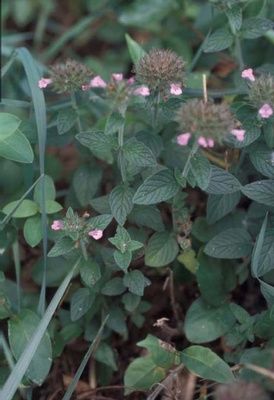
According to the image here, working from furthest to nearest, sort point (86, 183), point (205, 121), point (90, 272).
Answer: point (86, 183) → point (90, 272) → point (205, 121)

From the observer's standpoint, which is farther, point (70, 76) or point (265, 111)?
point (70, 76)

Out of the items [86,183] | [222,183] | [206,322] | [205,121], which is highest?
[205,121]

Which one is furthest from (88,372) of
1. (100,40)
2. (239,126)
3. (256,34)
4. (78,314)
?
(100,40)

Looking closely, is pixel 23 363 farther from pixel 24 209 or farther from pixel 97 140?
pixel 97 140

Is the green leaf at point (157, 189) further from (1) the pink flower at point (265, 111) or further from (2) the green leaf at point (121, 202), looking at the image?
(1) the pink flower at point (265, 111)

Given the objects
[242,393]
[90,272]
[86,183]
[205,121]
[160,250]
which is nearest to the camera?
[242,393]

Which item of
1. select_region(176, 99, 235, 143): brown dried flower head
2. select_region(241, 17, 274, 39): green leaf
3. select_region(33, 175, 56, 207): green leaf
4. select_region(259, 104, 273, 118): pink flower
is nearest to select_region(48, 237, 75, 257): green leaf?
select_region(33, 175, 56, 207): green leaf

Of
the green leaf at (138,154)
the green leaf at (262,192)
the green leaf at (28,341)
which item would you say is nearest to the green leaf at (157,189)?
the green leaf at (138,154)

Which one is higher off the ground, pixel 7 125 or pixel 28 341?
pixel 7 125

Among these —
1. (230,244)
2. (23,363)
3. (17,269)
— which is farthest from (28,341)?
(230,244)
